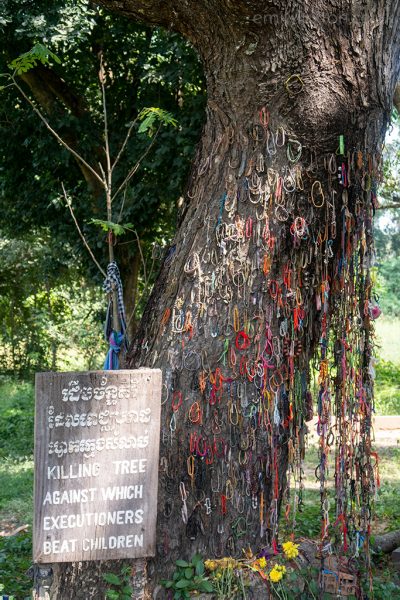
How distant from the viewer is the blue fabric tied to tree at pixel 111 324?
4191mm

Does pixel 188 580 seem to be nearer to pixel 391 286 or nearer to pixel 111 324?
pixel 111 324

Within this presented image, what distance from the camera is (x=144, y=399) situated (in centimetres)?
321

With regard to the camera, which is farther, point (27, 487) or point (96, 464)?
point (27, 487)

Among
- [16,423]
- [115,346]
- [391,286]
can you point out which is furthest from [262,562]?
[391,286]

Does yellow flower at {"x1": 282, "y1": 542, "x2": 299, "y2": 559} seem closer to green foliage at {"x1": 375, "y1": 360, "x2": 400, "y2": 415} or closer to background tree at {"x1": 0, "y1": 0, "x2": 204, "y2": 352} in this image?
background tree at {"x1": 0, "y1": 0, "x2": 204, "y2": 352}

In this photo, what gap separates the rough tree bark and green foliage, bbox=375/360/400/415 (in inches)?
319

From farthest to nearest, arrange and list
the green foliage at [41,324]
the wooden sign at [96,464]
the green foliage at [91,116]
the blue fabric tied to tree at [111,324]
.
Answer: the green foliage at [41,324]
the green foliage at [91,116]
the blue fabric tied to tree at [111,324]
the wooden sign at [96,464]

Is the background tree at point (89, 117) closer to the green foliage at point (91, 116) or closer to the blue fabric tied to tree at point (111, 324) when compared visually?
the green foliage at point (91, 116)

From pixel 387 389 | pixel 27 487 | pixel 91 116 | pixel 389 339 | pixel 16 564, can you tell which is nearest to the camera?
pixel 16 564

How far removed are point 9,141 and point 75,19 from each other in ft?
8.82

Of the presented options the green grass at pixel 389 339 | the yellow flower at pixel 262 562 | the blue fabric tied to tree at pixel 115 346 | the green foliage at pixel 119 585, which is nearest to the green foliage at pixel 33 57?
the blue fabric tied to tree at pixel 115 346

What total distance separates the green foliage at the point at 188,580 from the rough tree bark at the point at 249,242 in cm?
6

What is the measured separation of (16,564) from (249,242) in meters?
2.82

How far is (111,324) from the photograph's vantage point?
4.41 meters
